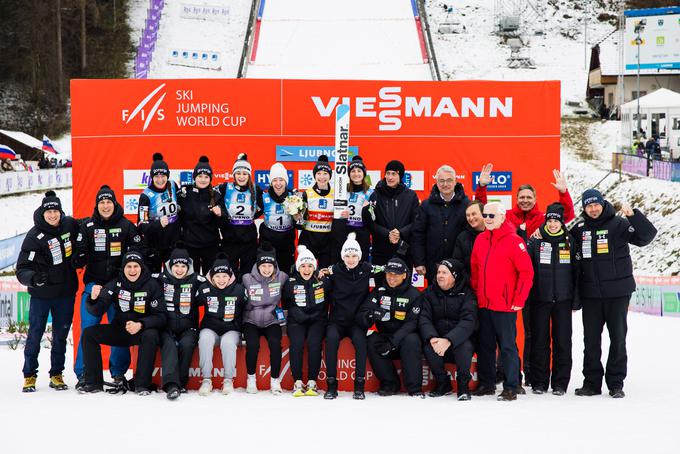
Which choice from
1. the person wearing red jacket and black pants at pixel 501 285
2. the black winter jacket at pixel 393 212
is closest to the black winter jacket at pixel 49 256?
the black winter jacket at pixel 393 212

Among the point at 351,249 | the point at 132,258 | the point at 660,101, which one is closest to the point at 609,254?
the point at 351,249

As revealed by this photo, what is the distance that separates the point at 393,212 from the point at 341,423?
2502 mm

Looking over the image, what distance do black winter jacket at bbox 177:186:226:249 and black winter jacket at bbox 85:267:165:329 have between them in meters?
0.91

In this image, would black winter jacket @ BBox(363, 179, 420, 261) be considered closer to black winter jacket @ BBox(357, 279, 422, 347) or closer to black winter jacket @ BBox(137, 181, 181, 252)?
black winter jacket @ BBox(357, 279, 422, 347)

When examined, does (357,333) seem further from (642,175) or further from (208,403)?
(642,175)

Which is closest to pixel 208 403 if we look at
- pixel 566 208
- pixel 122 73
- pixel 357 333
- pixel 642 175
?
pixel 357 333

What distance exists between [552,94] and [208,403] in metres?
5.09

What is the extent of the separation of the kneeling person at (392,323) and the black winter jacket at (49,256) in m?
2.54

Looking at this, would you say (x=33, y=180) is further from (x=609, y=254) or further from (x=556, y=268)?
(x=609, y=254)

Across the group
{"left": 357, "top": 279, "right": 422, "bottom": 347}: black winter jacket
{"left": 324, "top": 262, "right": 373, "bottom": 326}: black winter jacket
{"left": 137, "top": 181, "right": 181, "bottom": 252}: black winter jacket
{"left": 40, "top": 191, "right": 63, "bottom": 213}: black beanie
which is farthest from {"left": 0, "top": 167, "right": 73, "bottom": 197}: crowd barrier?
{"left": 357, "top": 279, "right": 422, "bottom": 347}: black winter jacket

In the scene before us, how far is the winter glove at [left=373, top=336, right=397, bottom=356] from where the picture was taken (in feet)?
22.9

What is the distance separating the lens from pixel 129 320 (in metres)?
7.08

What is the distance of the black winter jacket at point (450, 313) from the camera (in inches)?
274

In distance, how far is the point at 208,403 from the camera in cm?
658
